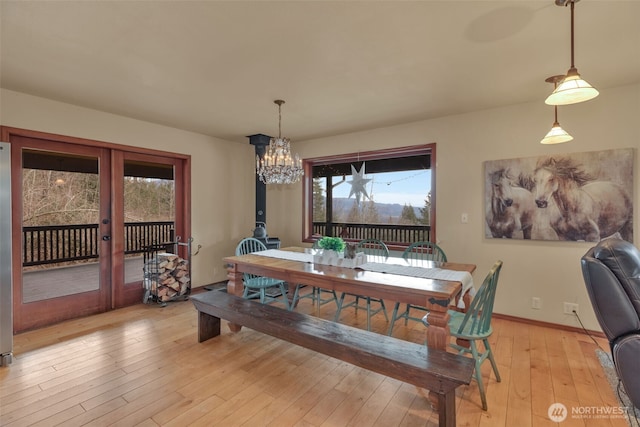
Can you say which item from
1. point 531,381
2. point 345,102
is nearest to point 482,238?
point 531,381

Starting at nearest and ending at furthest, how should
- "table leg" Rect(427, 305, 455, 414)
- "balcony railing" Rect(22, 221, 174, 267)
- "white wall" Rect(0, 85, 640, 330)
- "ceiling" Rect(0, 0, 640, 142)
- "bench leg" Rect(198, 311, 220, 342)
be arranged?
"ceiling" Rect(0, 0, 640, 142) < "table leg" Rect(427, 305, 455, 414) < "bench leg" Rect(198, 311, 220, 342) < "white wall" Rect(0, 85, 640, 330) < "balcony railing" Rect(22, 221, 174, 267)

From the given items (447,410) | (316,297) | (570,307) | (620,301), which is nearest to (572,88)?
(620,301)

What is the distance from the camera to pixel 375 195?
4.75 meters

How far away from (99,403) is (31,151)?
2793 mm

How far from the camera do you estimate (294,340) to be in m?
2.23

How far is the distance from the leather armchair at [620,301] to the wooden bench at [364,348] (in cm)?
81

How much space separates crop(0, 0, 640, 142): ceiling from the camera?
1768mm

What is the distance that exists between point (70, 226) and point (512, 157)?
516 centimetres

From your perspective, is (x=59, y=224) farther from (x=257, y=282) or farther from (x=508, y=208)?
(x=508, y=208)

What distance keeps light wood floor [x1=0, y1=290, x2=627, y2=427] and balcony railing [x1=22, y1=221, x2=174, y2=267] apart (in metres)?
0.80

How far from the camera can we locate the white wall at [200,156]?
3.12 m

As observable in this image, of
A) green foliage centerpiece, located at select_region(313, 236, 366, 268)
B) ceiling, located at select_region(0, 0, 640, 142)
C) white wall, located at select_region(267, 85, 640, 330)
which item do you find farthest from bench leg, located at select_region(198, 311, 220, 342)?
white wall, located at select_region(267, 85, 640, 330)

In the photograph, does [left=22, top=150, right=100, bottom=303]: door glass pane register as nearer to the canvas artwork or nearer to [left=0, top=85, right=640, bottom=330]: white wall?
[left=0, top=85, right=640, bottom=330]: white wall

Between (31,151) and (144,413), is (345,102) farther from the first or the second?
(31,151)
